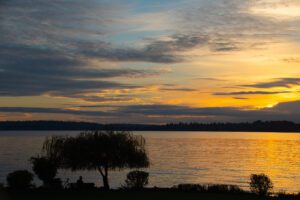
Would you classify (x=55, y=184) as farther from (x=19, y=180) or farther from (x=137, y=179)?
(x=137, y=179)

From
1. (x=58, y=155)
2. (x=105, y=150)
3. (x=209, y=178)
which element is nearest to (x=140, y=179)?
(x=105, y=150)

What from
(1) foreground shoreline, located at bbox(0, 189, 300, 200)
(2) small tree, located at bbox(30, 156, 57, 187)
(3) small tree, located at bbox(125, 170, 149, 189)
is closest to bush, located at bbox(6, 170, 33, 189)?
(2) small tree, located at bbox(30, 156, 57, 187)

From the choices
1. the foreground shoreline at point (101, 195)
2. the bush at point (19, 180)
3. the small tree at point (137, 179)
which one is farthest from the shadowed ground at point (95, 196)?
the small tree at point (137, 179)

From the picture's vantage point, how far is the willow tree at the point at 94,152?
42156 mm

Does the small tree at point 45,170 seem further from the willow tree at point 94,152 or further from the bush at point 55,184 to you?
the willow tree at point 94,152

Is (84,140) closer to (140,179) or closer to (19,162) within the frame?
(140,179)

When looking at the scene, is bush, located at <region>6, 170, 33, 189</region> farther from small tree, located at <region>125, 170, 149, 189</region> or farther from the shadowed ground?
small tree, located at <region>125, 170, 149, 189</region>

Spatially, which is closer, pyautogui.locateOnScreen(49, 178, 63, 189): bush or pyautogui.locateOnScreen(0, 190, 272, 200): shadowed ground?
pyautogui.locateOnScreen(0, 190, 272, 200): shadowed ground

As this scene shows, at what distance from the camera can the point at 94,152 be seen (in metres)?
42.4

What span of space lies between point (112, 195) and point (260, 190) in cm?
1328

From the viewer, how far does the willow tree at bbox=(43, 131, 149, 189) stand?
42.2m

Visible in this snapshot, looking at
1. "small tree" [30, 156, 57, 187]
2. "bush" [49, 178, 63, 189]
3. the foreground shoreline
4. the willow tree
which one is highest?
the willow tree

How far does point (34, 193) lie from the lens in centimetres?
3294

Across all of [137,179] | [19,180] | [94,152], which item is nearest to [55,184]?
[19,180]
